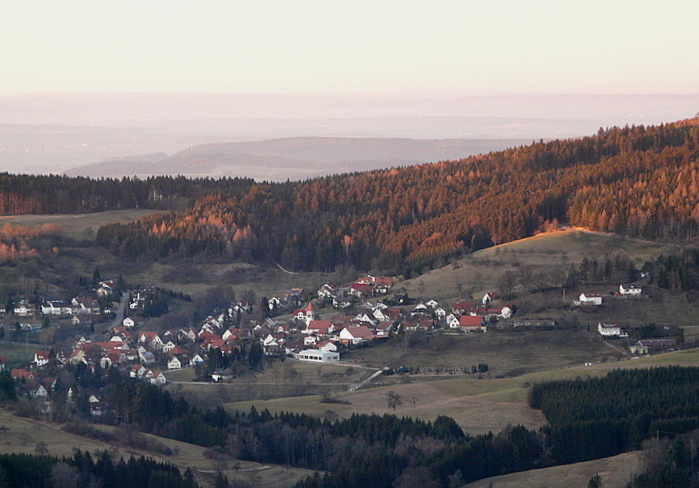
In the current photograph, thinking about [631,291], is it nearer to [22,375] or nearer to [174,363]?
→ [174,363]

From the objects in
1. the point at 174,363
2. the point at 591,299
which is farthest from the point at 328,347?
the point at 591,299

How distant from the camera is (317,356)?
77.8 m

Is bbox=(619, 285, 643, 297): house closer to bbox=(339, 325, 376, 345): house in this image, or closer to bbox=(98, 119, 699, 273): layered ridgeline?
bbox=(339, 325, 376, 345): house

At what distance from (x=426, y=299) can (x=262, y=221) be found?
44.2m

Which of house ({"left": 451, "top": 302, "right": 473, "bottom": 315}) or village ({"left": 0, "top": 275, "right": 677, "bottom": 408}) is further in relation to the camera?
house ({"left": 451, "top": 302, "right": 473, "bottom": 315})

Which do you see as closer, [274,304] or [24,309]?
[24,309]

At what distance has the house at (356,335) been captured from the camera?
266 feet

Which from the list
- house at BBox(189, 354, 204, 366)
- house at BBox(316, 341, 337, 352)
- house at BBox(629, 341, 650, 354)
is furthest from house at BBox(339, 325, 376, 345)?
house at BBox(629, 341, 650, 354)

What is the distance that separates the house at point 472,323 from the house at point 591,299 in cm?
725

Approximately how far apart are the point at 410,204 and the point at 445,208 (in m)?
5.35

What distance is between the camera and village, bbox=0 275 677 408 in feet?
244

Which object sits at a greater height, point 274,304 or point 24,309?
point 24,309

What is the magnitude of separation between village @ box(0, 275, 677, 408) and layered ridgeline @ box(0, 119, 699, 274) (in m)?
17.2

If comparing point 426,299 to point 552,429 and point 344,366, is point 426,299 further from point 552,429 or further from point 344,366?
point 552,429
